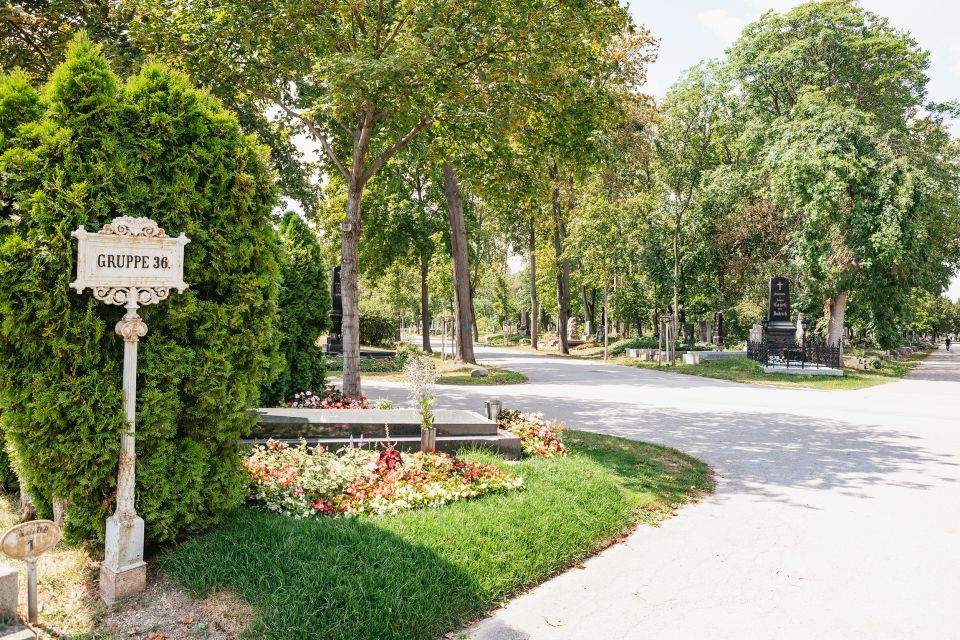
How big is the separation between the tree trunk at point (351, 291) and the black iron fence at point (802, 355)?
17.3 meters

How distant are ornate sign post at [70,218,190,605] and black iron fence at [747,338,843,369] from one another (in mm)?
21531

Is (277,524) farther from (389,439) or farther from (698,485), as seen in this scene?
(698,485)

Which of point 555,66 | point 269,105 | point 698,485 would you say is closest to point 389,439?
point 698,485

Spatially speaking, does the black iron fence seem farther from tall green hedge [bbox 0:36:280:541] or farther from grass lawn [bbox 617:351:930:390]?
tall green hedge [bbox 0:36:280:541]

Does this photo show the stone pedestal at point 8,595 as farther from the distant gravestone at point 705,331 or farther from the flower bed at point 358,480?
the distant gravestone at point 705,331

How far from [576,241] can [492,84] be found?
17633 millimetres

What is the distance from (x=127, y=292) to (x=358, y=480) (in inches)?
95.8

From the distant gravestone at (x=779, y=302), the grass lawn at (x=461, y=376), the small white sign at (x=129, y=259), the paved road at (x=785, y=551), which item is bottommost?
the paved road at (x=785, y=551)

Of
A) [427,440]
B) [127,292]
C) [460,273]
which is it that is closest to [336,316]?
[460,273]

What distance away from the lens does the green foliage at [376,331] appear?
28331 mm

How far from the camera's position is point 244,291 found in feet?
12.9

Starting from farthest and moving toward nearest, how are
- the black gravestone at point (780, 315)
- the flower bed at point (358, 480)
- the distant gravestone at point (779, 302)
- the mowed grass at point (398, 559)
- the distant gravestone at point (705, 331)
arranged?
1. the distant gravestone at point (705, 331)
2. the distant gravestone at point (779, 302)
3. the black gravestone at point (780, 315)
4. the flower bed at point (358, 480)
5. the mowed grass at point (398, 559)

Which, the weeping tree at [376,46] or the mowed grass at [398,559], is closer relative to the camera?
the mowed grass at [398,559]

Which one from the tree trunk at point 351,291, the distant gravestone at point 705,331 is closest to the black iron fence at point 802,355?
the distant gravestone at point 705,331
